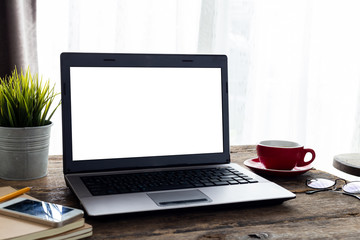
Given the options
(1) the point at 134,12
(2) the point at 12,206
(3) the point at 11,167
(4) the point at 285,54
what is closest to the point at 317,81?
(4) the point at 285,54

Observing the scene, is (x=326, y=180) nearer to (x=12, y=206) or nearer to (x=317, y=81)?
(x=12, y=206)

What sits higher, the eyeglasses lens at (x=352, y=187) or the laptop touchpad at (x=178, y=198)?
the laptop touchpad at (x=178, y=198)

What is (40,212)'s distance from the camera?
0.62 metres

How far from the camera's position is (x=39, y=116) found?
0.88 metres

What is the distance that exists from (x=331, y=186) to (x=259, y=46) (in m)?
1.42

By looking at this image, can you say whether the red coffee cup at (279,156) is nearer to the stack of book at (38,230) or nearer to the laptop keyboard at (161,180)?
the laptop keyboard at (161,180)

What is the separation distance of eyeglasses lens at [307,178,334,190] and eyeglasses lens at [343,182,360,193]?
0.10 ft

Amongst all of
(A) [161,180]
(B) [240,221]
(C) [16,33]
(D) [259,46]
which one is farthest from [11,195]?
(D) [259,46]

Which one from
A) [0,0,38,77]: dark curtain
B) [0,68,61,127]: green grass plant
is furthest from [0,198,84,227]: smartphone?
[0,0,38,77]: dark curtain

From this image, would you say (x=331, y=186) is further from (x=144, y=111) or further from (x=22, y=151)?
(x=22, y=151)

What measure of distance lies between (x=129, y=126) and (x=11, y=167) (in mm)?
251

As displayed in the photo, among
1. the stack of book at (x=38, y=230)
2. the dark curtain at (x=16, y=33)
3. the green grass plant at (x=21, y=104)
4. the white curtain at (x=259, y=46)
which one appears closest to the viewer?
the stack of book at (x=38, y=230)

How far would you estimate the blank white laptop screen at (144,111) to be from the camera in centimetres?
87

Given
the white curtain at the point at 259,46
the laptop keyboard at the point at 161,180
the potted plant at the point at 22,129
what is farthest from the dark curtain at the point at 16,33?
the laptop keyboard at the point at 161,180
